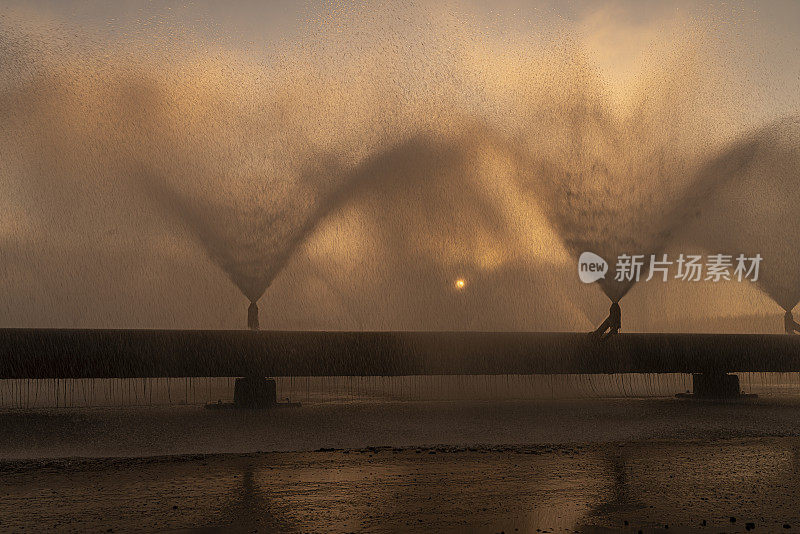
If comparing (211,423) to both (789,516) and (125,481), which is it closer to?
(125,481)

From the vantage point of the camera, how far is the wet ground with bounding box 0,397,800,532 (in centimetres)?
1181

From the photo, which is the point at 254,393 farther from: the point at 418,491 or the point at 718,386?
the point at 718,386

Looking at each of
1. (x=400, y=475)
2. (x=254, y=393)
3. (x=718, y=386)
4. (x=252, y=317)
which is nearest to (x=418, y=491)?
(x=400, y=475)

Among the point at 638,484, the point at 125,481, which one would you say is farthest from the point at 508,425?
the point at 125,481

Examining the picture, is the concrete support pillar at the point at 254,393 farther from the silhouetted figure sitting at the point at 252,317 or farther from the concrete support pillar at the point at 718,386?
the concrete support pillar at the point at 718,386

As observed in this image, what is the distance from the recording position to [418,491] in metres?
14.3

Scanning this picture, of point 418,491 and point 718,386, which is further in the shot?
point 718,386

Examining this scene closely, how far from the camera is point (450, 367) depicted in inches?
1705

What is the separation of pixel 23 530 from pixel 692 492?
458 inches

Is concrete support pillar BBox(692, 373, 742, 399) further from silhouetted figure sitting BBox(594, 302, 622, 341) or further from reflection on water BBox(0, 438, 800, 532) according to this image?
reflection on water BBox(0, 438, 800, 532)

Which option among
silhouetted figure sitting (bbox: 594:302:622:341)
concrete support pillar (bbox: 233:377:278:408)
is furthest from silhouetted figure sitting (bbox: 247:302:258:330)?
silhouetted figure sitting (bbox: 594:302:622:341)

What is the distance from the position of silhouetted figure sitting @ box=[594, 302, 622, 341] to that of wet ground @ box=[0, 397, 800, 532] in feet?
33.2

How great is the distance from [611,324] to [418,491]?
103 ft

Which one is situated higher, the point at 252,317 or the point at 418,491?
the point at 252,317
